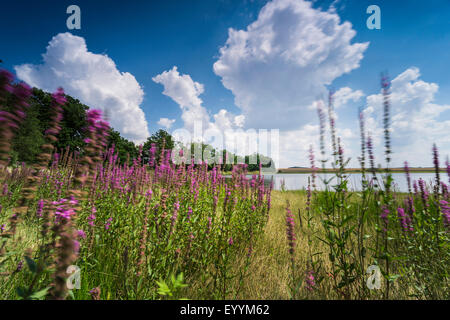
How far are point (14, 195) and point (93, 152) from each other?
6.01 m

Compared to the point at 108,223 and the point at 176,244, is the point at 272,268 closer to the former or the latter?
the point at 176,244

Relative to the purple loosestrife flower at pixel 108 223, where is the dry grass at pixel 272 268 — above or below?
below

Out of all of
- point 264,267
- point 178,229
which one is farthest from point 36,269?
point 264,267

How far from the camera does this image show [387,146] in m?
1.97

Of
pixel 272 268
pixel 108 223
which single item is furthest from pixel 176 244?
pixel 272 268

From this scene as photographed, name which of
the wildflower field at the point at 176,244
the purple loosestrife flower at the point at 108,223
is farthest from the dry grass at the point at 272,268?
the purple loosestrife flower at the point at 108,223

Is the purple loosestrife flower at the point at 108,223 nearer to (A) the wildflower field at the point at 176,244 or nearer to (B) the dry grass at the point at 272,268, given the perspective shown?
(A) the wildflower field at the point at 176,244

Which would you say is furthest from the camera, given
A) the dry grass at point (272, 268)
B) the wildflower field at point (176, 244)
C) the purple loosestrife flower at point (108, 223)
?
the purple loosestrife flower at point (108, 223)

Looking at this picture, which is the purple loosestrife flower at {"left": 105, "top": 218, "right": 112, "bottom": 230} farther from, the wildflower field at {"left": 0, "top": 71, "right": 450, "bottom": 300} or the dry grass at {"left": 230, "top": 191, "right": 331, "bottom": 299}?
the dry grass at {"left": 230, "top": 191, "right": 331, "bottom": 299}

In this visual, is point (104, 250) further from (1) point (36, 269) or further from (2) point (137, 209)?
(1) point (36, 269)

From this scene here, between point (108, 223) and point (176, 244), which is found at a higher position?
point (108, 223)

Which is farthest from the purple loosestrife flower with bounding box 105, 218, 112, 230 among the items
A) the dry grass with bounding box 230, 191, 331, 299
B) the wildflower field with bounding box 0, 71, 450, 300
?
the dry grass with bounding box 230, 191, 331, 299
